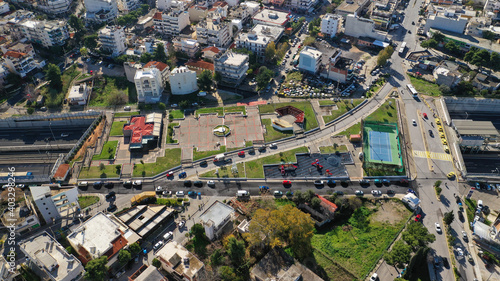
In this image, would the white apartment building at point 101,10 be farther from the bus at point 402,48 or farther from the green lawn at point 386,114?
the bus at point 402,48

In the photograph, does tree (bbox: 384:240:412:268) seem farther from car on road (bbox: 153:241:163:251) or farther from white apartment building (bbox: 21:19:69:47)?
white apartment building (bbox: 21:19:69:47)

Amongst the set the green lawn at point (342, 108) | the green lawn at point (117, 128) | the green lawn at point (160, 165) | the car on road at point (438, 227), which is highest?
the car on road at point (438, 227)

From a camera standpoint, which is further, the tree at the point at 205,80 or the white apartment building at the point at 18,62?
the white apartment building at the point at 18,62

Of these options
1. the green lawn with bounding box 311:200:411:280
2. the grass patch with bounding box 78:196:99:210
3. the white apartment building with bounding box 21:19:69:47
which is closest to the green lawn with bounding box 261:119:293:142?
the green lawn with bounding box 311:200:411:280

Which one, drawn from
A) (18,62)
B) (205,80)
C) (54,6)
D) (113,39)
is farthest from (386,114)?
(54,6)

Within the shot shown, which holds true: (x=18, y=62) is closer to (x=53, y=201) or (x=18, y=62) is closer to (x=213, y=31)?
(x=213, y=31)

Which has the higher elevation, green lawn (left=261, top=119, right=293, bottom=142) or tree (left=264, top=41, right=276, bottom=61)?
tree (left=264, top=41, right=276, bottom=61)

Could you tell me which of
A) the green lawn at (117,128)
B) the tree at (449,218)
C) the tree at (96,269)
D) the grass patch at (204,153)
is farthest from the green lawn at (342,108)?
the tree at (96,269)
